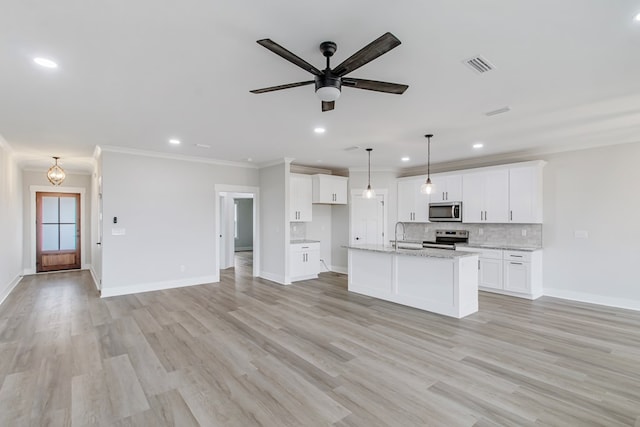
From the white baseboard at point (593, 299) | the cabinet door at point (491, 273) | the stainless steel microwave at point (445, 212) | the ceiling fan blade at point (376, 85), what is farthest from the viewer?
the stainless steel microwave at point (445, 212)

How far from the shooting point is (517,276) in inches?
220

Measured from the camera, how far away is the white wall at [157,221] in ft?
18.4

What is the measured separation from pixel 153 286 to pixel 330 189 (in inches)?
170

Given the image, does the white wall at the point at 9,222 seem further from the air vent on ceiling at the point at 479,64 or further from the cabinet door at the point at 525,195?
the cabinet door at the point at 525,195

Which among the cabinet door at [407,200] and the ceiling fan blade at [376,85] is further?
the cabinet door at [407,200]

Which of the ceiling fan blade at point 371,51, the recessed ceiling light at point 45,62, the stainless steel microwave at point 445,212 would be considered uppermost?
the recessed ceiling light at point 45,62

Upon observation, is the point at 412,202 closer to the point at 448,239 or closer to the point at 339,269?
the point at 448,239

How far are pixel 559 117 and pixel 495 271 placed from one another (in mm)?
3017

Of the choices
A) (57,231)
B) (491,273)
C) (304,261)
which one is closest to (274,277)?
(304,261)

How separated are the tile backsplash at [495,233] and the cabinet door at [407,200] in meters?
0.41

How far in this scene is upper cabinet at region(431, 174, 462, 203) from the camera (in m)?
6.68

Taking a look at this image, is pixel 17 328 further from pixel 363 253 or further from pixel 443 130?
pixel 443 130

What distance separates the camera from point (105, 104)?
3.48 m

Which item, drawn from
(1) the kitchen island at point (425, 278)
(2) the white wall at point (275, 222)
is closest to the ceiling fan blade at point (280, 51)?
(1) the kitchen island at point (425, 278)
